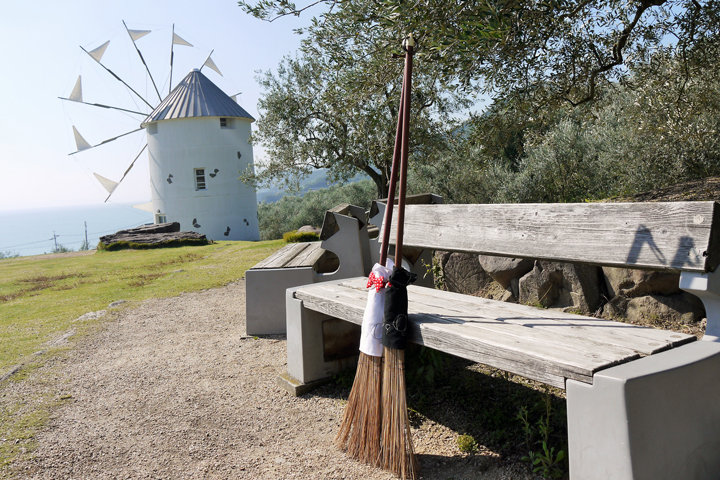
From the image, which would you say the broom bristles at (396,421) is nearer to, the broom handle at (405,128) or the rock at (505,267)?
the broom handle at (405,128)

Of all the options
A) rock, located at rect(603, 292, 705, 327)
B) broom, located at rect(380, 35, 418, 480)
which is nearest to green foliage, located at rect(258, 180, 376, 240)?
rock, located at rect(603, 292, 705, 327)

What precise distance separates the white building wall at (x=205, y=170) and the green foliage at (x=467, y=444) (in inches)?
951

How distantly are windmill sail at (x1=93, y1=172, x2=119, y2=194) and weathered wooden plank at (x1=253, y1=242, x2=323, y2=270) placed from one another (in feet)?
95.8

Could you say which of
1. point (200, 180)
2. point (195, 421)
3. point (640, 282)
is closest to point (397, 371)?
point (195, 421)

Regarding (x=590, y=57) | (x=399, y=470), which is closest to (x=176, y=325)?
(x=399, y=470)

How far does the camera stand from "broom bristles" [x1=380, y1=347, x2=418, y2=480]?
2738 mm

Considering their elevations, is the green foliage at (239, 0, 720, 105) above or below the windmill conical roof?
below

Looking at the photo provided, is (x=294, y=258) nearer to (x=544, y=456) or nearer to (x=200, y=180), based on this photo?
(x=544, y=456)

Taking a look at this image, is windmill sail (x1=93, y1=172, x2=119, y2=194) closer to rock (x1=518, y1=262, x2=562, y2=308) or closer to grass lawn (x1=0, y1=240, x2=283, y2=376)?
grass lawn (x1=0, y1=240, x2=283, y2=376)

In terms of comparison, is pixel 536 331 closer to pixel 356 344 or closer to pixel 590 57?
pixel 356 344

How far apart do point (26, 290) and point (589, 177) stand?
11.2 metres

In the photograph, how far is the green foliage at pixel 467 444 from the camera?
3012 millimetres

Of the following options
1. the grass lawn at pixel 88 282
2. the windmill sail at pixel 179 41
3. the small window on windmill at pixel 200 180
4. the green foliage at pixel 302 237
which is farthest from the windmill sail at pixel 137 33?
the green foliage at pixel 302 237

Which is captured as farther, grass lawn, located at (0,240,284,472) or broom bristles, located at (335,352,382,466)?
grass lawn, located at (0,240,284,472)
